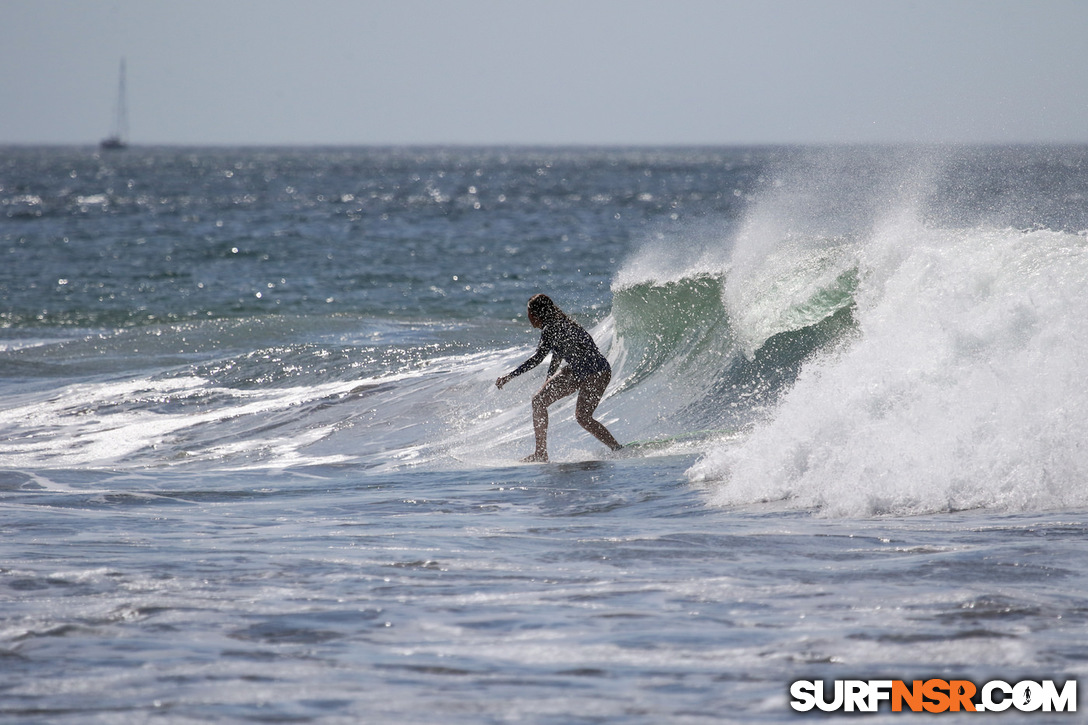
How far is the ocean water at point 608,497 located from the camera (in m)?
4.19

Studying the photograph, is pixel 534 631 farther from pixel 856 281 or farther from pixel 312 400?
pixel 312 400

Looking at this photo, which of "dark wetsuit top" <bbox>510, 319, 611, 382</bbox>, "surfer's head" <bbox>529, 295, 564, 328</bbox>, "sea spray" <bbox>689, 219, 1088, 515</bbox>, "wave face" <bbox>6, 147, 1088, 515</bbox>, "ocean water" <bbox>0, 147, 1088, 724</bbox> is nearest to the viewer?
"ocean water" <bbox>0, 147, 1088, 724</bbox>

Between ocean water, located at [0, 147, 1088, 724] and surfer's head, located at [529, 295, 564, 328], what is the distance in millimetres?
1094

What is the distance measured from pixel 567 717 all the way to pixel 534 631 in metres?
0.83

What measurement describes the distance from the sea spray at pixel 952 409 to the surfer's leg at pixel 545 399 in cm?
140

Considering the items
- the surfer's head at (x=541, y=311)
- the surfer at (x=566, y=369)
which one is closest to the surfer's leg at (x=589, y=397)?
the surfer at (x=566, y=369)

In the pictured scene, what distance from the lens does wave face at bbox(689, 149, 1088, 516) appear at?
21.9ft

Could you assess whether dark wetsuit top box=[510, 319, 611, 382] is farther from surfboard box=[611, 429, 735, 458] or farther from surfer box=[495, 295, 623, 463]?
surfboard box=[611, 429, 735, 458]

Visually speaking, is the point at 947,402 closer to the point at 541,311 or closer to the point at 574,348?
the point at 574,348

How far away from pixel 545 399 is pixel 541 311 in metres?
0.67

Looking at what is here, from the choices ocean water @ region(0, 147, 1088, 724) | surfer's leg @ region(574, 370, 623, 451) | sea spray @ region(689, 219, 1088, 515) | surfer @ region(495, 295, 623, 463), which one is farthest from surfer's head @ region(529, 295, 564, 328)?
sea spray @ region(689, 219, 1088, 515)

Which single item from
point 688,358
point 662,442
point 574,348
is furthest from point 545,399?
point 688,358

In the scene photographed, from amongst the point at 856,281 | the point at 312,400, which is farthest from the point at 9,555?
the point at 856,281

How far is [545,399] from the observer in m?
8.99
